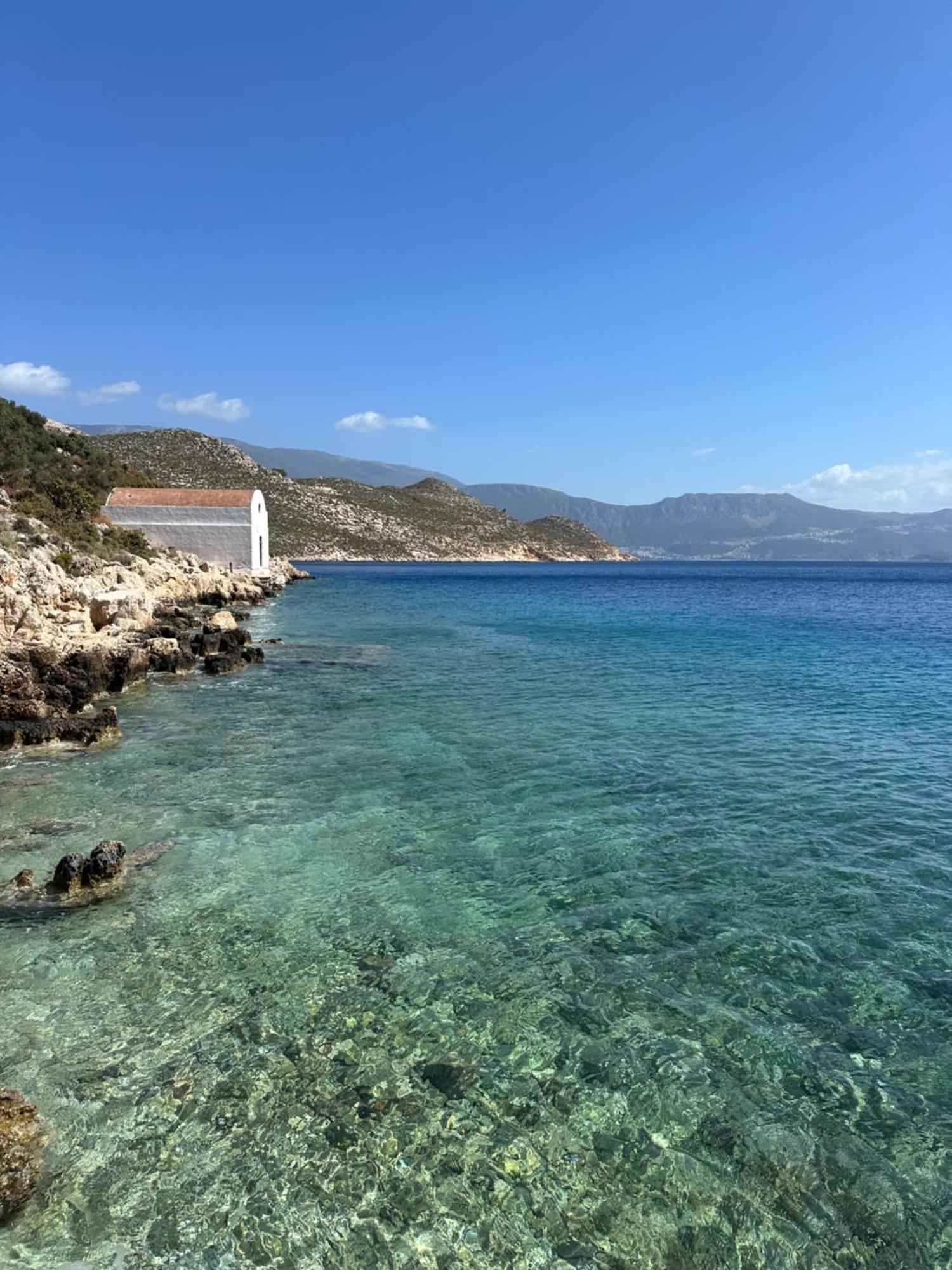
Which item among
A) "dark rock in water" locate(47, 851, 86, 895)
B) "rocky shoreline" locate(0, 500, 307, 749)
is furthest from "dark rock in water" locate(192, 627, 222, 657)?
"dark rock in water" locate(47, 851, 86, 895)

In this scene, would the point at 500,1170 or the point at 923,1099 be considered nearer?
the point at 500,1170

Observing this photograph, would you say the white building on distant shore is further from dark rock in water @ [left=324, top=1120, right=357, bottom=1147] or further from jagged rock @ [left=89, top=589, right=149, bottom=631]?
dark rock in water @ [left=324, top=1120, right=357, bottom=1147]

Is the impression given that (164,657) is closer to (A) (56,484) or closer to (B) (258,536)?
(A) (56,484)

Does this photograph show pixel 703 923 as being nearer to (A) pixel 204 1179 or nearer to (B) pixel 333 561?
(A) pixel 204 1179

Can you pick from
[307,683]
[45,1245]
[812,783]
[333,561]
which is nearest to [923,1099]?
[45,1245]

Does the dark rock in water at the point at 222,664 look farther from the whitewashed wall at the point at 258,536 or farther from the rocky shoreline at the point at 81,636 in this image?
the whitewashed wall at the point at 258,536

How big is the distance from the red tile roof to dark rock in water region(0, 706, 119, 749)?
130 ft

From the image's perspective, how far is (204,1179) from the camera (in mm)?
4074

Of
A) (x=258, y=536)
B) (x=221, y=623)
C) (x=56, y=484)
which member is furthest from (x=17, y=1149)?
(x=258, y=536)

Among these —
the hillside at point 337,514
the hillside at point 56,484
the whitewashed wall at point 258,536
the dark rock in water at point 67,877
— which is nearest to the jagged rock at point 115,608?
the hillside at point 56,484

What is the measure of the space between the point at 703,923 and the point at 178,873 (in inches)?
214

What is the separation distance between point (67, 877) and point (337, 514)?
120 m

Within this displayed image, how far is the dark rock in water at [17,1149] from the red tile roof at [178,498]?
162 ft

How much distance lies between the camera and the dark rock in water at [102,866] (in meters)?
7.42
